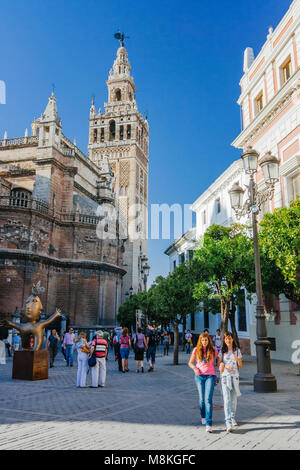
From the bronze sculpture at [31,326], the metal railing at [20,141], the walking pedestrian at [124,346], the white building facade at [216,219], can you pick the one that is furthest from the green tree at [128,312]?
the bronze sculpture at [31,326]

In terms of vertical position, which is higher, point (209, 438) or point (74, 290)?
point (74, 290)

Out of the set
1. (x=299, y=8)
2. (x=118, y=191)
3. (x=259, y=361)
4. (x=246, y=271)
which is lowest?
(x=259, y=361)

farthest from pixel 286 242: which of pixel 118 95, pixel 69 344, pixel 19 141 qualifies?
pixel 118 95

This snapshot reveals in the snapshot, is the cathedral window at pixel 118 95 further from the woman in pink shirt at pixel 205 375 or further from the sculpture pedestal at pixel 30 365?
the woman in pink shirt at pixel 205 375

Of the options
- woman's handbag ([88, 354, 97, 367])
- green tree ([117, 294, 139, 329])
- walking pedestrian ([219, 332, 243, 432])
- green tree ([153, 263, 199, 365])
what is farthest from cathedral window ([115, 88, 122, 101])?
walking pedestrian ([219, 332, 243, 432])

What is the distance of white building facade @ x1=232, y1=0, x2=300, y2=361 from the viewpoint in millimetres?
15703

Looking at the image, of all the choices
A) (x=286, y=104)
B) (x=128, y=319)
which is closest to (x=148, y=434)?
(x=286, y=104)

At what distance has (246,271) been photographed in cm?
1495

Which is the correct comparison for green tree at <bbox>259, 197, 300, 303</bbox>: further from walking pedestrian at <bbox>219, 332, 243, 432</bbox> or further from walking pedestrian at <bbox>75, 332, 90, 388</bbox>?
walking pedestrian at <bbox>75, 332, 90, 388</bbox>

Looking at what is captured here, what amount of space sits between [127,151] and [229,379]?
197 ft

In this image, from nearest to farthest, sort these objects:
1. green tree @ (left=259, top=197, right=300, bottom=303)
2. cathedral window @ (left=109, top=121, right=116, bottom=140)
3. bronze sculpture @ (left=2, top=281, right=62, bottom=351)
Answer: green tree @ (left=259, top=197, right=300, bottom=303), bronze sculpture @ (left=2, top=281, right=62, bottom=351), cathedral window @ (left=109, top=121, right=116, bottom=140)

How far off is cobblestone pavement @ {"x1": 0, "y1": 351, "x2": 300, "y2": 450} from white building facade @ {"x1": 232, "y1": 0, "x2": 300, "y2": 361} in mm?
5951

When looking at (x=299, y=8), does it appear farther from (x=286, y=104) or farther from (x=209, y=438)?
(x=209, y=438)

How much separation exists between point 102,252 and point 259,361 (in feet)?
85.8
